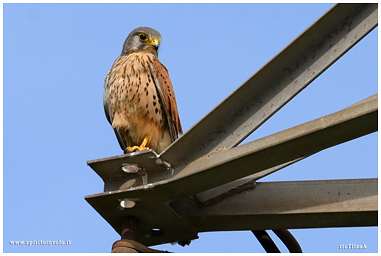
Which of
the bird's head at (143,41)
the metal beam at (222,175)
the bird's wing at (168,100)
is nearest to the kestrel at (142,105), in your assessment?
the bird's wing at (168,100)

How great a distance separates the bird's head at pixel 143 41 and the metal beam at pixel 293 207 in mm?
2745

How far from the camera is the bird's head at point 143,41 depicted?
212 inches

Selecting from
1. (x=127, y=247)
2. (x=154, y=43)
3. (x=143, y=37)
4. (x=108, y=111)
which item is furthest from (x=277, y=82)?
(x=143, y=37)

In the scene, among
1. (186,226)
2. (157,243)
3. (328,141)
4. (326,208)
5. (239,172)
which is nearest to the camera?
(328,141)

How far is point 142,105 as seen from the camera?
15.0 ft

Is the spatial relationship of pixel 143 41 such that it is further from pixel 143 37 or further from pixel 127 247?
pixel 127 247

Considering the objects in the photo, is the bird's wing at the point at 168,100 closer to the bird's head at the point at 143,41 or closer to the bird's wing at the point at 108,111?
the bird's wing at the point at 108,111

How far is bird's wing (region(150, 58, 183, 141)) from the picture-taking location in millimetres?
4629

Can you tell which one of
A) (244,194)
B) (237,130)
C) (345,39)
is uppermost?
(345,39)

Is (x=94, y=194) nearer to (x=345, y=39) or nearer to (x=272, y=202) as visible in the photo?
(x=272, y=202)

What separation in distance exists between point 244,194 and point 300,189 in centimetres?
30

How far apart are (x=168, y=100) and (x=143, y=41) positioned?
3.42 feet

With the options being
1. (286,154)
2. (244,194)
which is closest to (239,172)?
(286,154)

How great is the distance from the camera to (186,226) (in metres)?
2.95
